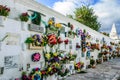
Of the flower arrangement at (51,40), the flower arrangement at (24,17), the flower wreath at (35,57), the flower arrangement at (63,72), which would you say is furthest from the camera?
the flower arrangement at (63,72)

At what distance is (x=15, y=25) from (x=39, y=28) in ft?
4.22

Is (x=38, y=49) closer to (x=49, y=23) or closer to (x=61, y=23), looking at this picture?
(x=49, y=23)

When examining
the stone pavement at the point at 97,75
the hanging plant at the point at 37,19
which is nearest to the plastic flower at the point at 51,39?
the hanging plant at the point at 37,19

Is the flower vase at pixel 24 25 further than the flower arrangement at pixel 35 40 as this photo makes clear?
No

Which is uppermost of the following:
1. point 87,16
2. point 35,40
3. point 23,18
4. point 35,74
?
point 87,16

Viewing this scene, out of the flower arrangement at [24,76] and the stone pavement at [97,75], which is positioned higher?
the flower arrangement at [24,76]

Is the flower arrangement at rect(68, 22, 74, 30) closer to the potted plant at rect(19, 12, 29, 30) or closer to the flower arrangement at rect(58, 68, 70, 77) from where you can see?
the flower arrangement at rect(58, 68, 70, 77)

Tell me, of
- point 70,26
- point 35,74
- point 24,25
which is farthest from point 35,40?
A: point 70,26

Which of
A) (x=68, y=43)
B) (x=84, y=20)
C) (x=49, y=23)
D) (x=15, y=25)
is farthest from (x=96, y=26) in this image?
(x=15, y=25)

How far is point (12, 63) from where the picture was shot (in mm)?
4871

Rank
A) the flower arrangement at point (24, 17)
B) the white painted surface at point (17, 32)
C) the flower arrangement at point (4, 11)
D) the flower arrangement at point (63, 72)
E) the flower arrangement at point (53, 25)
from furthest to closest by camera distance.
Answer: the flower arrangement at point (63, 72) < the flower arrangement at point (53, 25) < the flower arrangement at point (24, 17) < the white painted surface at point (17, 32) < the flower arrangement at point (4, 11)

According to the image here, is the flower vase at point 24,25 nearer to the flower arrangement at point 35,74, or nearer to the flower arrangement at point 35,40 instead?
the flower arrangement at point 35,40

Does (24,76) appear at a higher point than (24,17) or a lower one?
lower

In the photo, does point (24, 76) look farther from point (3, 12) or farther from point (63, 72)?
point (63, 72)
